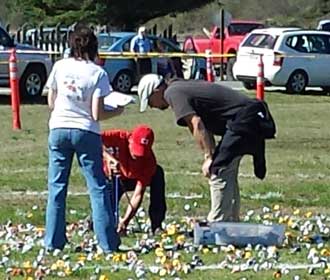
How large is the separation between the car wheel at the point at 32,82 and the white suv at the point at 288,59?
5.33 m

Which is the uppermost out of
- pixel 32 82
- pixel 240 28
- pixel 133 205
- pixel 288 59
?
pixel 133 205

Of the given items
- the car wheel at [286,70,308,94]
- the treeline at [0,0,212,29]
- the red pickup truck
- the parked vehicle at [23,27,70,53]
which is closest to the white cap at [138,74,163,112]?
the car wheel at [286,70,308,94]

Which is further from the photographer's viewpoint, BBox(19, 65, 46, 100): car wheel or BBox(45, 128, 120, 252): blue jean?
BBox(19, 65, 46, 100): car wheel

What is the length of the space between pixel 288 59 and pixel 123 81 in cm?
411

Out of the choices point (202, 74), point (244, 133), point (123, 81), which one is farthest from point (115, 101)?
point (202, 74)

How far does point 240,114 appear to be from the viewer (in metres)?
9.51

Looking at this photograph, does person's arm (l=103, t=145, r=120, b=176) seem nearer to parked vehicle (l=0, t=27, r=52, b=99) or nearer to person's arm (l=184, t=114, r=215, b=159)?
person's arm (l=184, t=114, r=215, b=159)

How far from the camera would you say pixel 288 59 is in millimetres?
29719

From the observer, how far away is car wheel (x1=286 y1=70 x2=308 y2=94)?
29.8m

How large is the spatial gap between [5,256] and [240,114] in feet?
7.02

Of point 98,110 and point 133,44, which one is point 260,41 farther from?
point 98,110

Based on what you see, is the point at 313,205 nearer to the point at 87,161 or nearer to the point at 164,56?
the point at 87,161

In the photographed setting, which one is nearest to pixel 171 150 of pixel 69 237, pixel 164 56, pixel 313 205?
pixel 313 205

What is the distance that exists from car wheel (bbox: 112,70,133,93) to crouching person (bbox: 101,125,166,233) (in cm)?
1926
